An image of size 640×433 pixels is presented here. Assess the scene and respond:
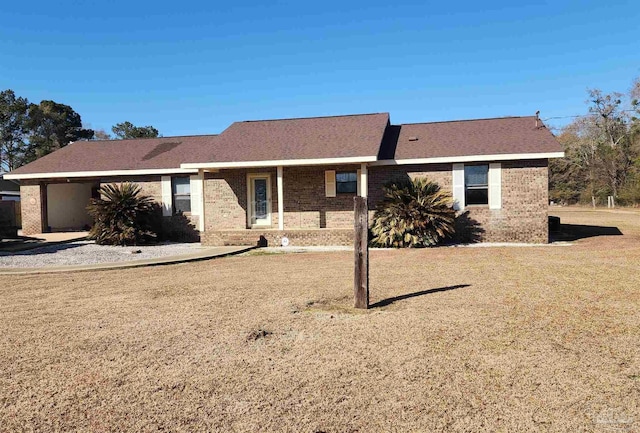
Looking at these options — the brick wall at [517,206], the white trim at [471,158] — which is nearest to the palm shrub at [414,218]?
the white trim at [471,158]

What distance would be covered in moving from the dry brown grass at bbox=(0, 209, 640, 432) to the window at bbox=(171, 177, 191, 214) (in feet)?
30.3

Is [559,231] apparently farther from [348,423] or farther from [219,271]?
[348,423]

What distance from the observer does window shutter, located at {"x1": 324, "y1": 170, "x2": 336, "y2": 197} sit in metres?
16.0

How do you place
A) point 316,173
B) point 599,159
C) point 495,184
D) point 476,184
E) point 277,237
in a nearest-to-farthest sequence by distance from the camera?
point 495,184
point 476,184
point 277,237
point 316,173
point 599,159

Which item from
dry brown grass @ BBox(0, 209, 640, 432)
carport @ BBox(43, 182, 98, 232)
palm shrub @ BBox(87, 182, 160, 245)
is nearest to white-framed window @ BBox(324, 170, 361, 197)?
palm shrub @ BBox(87, 182, 160, 245)

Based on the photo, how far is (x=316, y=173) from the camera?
53.0 ft

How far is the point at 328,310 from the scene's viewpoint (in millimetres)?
6051

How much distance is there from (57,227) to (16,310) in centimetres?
1663

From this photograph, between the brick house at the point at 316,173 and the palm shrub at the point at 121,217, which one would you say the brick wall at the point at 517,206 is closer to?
the brick house at the point at 316,173

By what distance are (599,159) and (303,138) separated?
39639mm

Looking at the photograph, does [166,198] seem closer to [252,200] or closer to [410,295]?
[252,200]

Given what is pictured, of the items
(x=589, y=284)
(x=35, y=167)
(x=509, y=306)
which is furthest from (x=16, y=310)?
(x=35, y=167)

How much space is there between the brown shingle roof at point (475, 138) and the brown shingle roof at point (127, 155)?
7.44 meters

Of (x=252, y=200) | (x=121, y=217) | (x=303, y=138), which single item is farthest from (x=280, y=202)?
(x=121, y=217)
